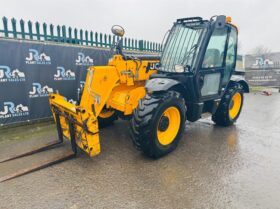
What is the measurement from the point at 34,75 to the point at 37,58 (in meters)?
0.42

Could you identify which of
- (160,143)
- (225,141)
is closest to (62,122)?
(160,143)

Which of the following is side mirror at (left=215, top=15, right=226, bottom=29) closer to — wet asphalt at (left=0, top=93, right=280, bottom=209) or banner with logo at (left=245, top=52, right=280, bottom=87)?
wet asphalt at (left=0, top=93, right=280, bottom=209)

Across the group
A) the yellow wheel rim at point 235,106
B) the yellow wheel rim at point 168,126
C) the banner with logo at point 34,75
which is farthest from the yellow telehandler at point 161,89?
the banner with logo at point 34,75

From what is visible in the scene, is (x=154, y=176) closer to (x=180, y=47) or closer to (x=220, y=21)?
(x=180, y=47)

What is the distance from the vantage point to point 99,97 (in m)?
3.66

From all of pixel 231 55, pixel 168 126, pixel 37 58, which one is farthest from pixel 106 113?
pixel 231 55

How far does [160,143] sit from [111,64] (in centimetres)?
177

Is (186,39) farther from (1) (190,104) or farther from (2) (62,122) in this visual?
(2) (62,122)

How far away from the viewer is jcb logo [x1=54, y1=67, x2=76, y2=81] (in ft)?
18.2

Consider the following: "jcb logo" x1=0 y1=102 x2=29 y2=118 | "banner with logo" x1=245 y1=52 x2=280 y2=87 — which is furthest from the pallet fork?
"banner with logo" x1=245 y1=52 x2=280 y2=87

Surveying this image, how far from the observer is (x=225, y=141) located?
4.21 m

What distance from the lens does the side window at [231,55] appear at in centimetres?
446

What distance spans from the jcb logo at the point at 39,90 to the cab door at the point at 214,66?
3833mm

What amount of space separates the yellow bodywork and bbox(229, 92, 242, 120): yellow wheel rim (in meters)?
2.38
